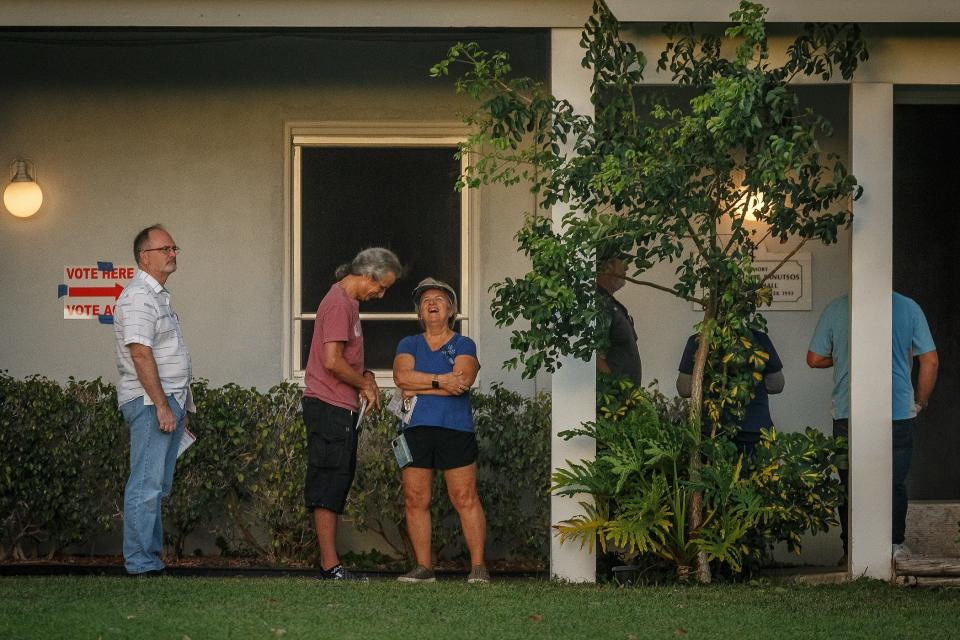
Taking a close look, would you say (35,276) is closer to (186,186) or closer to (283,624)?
(186,186)

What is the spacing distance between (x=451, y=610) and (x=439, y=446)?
1.26m

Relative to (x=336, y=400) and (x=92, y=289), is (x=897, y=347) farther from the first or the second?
(x=92, y=289)

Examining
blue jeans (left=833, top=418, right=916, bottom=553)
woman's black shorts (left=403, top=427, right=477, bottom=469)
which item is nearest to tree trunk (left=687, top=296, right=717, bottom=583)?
blue jeans (left=833, top=418, right=916, bottom=553)

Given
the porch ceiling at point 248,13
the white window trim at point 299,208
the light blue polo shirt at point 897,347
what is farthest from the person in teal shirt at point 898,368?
the porch ceiling at point 248,13

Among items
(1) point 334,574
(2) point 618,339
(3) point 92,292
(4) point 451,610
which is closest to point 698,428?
(2) point 618,339

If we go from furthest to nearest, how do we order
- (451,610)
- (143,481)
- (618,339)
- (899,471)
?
(618,339)
(899,471)
(143,481)
(451,610)

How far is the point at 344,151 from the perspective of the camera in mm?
9320

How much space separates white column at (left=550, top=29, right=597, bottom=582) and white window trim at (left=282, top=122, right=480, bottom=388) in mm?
1862

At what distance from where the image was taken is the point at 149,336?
711 cm

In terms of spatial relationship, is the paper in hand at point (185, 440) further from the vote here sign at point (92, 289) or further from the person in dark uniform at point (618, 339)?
the person in dark uniform at point (618, 339)

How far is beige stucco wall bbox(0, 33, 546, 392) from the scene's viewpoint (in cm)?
927

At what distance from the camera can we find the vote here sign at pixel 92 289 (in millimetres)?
9281

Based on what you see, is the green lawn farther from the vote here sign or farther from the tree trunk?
the vote here sign

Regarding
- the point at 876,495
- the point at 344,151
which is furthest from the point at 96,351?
the point at 876,495
